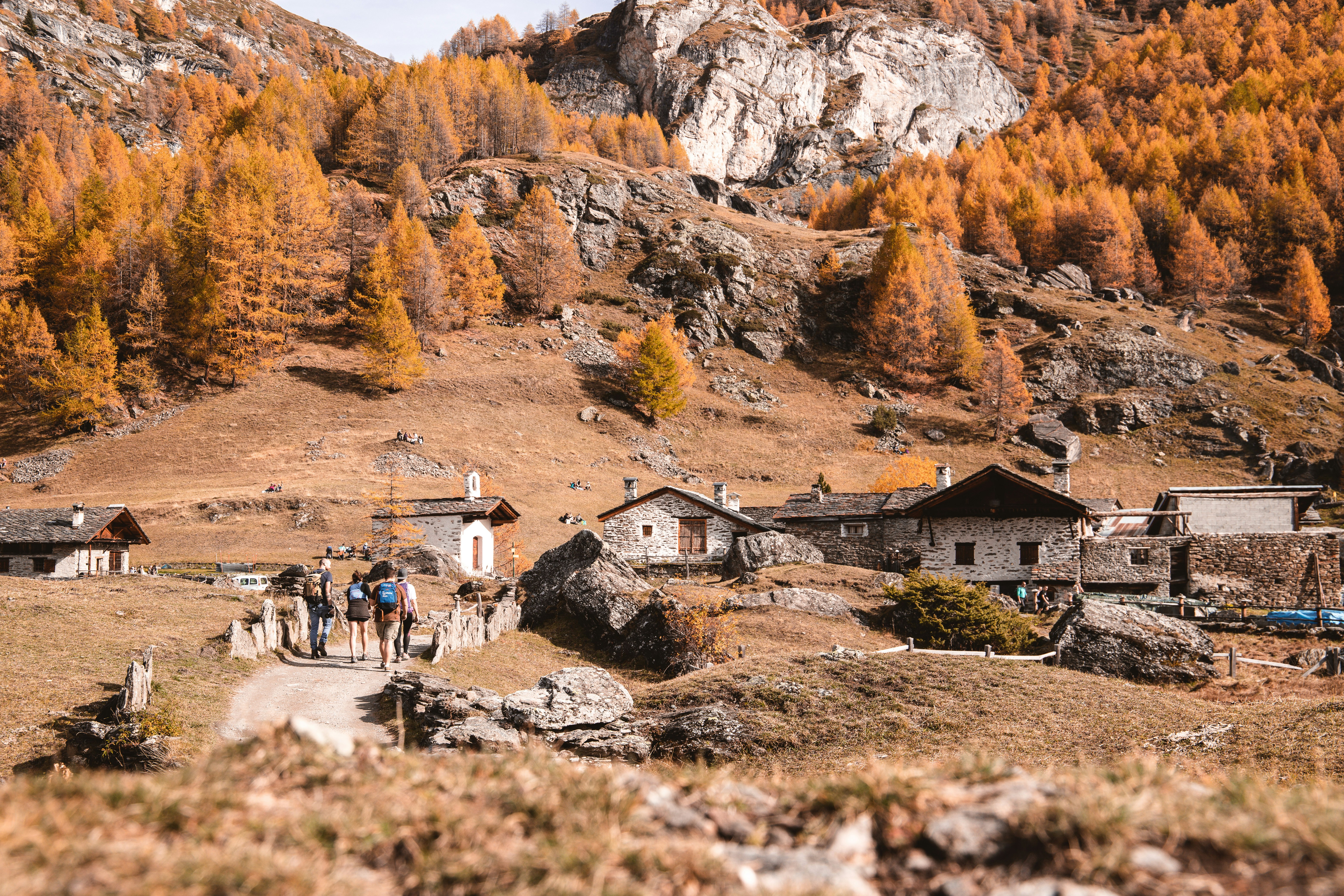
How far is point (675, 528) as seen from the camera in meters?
45.9

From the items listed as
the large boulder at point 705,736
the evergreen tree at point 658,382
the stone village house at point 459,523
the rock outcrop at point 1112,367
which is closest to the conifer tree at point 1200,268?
the rock outcrop at point 1112,367

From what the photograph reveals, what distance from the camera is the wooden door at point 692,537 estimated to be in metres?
45.5

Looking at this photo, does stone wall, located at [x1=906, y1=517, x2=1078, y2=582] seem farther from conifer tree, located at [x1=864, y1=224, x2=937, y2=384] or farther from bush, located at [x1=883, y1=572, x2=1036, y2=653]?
conifer tree, located at [x1=864, y1=224, x2=937, y2=384]

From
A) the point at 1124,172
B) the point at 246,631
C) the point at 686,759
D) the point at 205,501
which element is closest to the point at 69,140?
the point at 205,501

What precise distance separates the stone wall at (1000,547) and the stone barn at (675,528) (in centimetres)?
915

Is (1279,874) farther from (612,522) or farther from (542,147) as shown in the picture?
(542,147)

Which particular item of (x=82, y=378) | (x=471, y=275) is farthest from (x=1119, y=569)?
(x=82, y=378)

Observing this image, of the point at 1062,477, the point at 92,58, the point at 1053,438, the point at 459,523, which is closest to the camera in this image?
the point at 1062,477

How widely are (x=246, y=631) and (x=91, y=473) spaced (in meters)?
52.7

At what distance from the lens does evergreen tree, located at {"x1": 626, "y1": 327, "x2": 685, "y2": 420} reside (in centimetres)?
8056

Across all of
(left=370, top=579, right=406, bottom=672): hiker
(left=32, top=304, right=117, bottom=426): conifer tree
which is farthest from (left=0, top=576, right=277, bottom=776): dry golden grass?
(left=32, top=304, right=117, bottom=426): conifer tree

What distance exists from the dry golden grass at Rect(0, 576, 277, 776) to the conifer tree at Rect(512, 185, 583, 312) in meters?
74.5

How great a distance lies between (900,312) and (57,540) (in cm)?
8819

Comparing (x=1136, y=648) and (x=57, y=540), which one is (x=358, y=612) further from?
(x=57, y=540)
